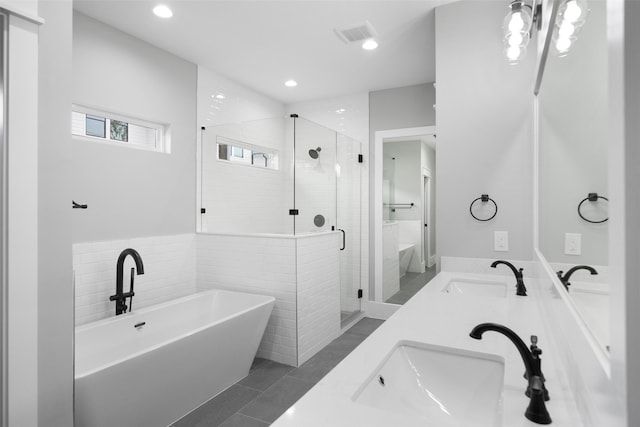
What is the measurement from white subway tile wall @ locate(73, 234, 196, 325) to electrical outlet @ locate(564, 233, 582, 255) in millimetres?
2975

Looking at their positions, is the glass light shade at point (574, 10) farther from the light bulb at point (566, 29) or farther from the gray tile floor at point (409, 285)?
the gray tile floor at point (409, 285)

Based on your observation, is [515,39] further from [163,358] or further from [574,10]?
[163,358]

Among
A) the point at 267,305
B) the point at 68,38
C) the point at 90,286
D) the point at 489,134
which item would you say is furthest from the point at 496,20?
the point at 90,286

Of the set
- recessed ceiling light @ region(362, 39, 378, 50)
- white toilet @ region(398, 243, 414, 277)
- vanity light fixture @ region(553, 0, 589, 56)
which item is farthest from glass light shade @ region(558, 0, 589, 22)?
white toilet @ region(398, 243, 414, 277)

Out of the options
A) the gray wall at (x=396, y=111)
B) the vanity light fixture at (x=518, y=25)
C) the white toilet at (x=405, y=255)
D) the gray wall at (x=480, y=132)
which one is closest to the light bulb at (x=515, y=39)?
the vanity light fixture at (x=518, y=25)

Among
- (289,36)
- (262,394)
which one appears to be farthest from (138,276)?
(289,36)

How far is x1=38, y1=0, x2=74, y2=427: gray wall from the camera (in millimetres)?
1395

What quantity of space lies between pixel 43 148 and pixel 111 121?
70.2 inches

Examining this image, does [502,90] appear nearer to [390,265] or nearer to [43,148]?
[43,148]

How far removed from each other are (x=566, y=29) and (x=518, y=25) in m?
0.84

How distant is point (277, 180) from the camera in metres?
3.63

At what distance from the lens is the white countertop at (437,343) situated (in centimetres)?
75

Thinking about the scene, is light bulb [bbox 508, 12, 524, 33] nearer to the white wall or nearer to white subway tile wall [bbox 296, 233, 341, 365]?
the white wall

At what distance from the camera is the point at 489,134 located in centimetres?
239
